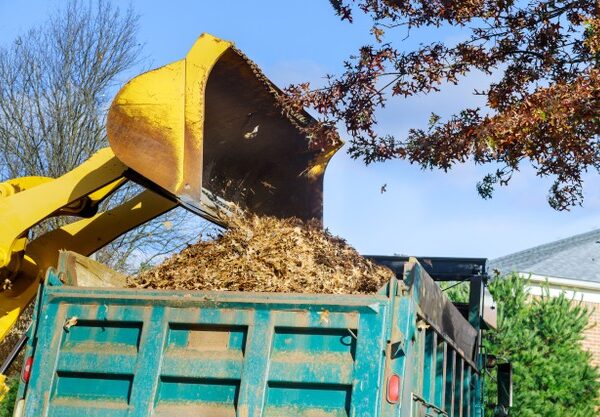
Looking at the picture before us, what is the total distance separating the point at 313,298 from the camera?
429 centimetres

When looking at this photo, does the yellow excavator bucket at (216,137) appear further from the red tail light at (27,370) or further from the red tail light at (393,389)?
the red tail light at (393,389)

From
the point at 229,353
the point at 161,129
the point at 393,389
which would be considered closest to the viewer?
the point at 393,389

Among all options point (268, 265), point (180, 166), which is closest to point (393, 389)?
point (268, 265)

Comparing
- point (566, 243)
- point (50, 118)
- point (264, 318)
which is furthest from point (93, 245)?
point (566, 243)

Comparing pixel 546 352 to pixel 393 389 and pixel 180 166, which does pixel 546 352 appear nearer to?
pixel 180 166

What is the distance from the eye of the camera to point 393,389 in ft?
13.6

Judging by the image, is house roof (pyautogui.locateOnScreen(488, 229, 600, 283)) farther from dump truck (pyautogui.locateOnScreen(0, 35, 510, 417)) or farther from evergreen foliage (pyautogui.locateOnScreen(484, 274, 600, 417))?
dump truck (pyautogui.locateOnScreen(0, 35, 510, 417))

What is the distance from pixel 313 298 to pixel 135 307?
36.6 inches

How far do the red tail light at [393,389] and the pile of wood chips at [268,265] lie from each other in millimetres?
790

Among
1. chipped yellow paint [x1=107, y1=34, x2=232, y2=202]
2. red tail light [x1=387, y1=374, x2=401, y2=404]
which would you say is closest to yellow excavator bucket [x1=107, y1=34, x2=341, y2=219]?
chipped yellow paint [x1=107, y1=34, x2=232, y2=202]

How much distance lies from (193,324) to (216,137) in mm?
1975

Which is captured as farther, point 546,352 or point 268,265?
point 546,352

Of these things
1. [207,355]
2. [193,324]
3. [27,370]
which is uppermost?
[193,324]

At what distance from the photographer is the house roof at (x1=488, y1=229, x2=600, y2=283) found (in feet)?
78.4
